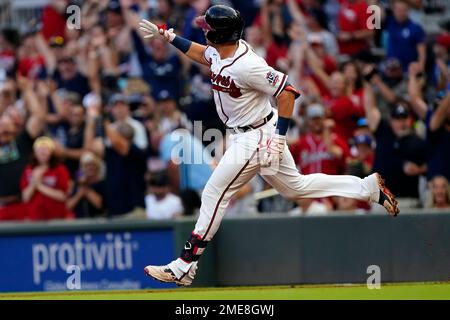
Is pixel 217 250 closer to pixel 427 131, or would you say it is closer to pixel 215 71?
pixel 427 131

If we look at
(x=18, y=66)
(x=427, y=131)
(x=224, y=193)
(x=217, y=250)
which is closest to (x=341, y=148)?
(x=427, y=131)

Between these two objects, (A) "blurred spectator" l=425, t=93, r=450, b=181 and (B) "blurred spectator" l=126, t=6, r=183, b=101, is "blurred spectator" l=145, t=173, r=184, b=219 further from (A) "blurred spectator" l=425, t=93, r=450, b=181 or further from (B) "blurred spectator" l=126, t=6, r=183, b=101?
(A) "blurred spectator" l=425, t=93, r=450, b=181

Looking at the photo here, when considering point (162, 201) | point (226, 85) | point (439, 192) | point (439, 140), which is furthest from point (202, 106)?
point (226, 85)

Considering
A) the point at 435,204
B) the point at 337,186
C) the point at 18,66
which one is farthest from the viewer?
the point at 18,66

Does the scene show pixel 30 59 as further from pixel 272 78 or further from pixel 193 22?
pixel 272 78

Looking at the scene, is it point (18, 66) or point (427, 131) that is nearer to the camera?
point (427, 131)

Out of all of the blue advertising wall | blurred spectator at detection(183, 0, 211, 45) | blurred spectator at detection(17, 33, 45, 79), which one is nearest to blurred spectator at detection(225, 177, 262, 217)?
the blue advertising wall

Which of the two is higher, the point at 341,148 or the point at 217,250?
the point at 341,148
